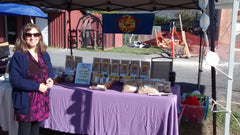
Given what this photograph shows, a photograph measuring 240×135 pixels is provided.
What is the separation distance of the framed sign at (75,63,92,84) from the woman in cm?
95

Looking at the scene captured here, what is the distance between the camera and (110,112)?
261cm

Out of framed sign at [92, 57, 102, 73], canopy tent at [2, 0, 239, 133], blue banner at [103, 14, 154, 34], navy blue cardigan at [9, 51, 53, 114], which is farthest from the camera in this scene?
blue banner at [103, 14, 154, 34]

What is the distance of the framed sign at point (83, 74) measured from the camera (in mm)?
3100

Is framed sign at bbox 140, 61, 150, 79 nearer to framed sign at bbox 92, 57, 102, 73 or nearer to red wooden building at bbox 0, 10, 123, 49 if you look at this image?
framed sign at bbox 92, 57, 102, 73

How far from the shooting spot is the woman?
1926 mm

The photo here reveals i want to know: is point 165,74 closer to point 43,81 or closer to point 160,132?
point 160,132

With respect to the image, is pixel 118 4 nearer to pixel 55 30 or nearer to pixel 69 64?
pixel 69 64

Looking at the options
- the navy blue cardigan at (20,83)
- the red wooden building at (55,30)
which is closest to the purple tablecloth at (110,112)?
the navy blue cardigan at (20,83)

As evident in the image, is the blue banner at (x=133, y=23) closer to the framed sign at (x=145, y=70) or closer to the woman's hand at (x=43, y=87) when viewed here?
the framed sign at (x=145, y=70)

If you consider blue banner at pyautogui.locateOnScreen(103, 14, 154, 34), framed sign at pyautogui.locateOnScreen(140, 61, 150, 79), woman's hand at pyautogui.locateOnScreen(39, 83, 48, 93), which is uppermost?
blue banner at pyautogui.locateOnScreen(103, 14, 154, 34)

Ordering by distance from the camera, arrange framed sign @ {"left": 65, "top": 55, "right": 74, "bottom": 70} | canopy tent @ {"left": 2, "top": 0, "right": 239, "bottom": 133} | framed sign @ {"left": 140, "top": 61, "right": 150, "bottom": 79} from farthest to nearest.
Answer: canopy tent @ {"left": 2, "top": 0, "right": 239, "bottom": 133}, framed sign @ {"left": 65, "top": 55, "right": 74, "bottom": 70}, framed sign @ {"left": 140, "top": 61, "right": 150, "bottom": 79}

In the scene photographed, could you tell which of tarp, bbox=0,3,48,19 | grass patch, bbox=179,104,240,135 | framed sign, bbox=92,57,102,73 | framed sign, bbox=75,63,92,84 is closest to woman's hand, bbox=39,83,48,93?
framed sign, bbox=75,63,92,84

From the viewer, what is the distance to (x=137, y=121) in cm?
253

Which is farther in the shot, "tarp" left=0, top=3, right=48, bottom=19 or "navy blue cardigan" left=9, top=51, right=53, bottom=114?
"tarp" left=0, top=3, right=48, bottom=19
